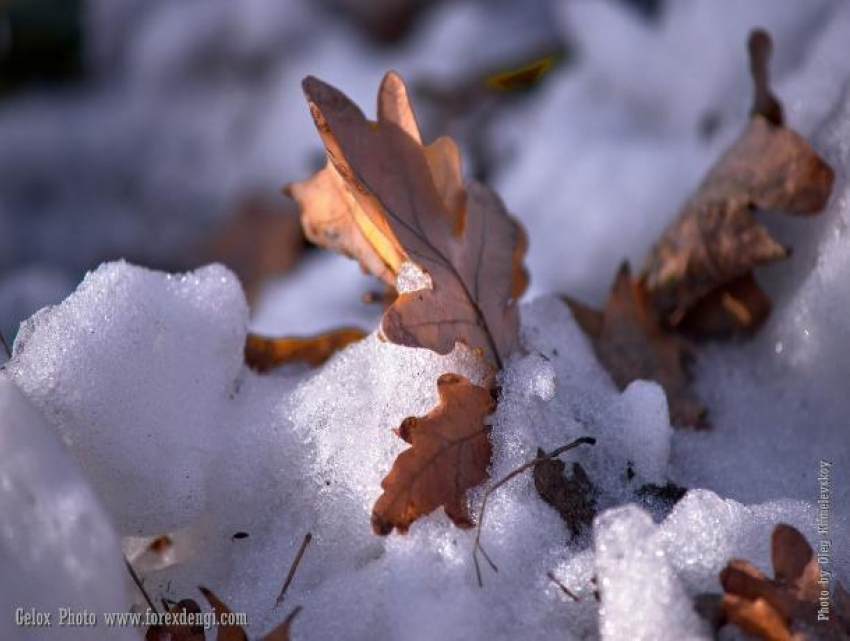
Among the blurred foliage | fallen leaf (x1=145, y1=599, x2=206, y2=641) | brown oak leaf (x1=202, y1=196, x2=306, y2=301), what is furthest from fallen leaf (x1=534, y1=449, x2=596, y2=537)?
the blurred foliage

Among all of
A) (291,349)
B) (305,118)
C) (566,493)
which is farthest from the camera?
(305,118)

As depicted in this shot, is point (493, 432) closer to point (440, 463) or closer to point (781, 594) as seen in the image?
point (440, 463)

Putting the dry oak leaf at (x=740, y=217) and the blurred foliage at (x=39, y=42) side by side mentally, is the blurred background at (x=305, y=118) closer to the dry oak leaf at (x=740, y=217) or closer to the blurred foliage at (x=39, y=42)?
the blurred foliage at (x=39, y=42)

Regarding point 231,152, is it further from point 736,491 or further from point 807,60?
point 736,491

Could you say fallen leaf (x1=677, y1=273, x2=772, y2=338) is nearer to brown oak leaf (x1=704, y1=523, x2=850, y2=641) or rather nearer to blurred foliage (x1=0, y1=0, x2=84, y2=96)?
brown oak leaf (x1=704, y1=523, x2=850, y2=641)

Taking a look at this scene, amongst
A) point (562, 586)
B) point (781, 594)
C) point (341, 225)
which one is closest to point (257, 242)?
point (341, 225)

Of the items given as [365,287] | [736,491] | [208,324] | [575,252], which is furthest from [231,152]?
[736,491]

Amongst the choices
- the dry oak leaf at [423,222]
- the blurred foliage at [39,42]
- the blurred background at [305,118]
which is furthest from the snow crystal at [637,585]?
the blurred foliage at [39,42]
